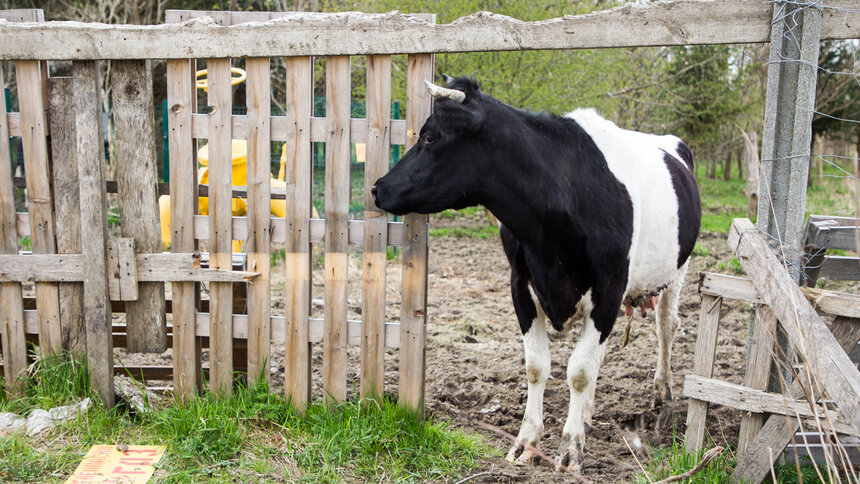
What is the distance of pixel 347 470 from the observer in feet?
12.3

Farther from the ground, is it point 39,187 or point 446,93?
point 446,93

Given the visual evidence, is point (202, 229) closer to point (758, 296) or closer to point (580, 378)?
point (580, 378)

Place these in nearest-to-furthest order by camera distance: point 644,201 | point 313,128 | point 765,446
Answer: point 765,446 < point 313,128 < point 644,201

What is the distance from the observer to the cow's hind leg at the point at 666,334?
16.6 ft

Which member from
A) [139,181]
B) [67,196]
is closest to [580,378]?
[139,181]

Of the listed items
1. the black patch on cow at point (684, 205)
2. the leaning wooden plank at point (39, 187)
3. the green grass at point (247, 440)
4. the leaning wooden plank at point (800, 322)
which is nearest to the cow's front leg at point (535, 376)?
the green grass at point (247, 440)

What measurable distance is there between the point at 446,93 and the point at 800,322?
1.91 meters

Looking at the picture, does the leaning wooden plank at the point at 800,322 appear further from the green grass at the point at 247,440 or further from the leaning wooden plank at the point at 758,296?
the green grass at the point at 247,440

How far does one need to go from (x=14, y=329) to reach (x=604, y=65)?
9.75 m

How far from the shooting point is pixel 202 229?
4227mm

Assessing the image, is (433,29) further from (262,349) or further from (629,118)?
(629,118)

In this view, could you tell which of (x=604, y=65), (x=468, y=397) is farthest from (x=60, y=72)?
(x=468, y=397)

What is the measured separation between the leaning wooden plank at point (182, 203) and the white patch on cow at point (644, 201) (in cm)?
227

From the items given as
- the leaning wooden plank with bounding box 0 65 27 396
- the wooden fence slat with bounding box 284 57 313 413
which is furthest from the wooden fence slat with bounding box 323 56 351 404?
the leaning wooden plank with bounding box 0 65 27 396
